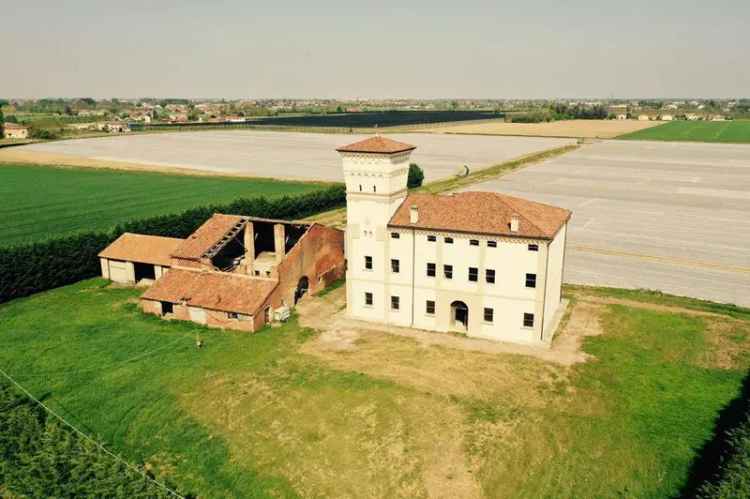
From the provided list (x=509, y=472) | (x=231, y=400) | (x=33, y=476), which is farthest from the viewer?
(x=231, y=400)

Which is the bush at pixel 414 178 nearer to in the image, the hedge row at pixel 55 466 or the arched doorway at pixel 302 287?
the arched doorway at pixel 302 287

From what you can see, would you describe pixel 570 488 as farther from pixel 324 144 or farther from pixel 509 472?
pixel 324 144

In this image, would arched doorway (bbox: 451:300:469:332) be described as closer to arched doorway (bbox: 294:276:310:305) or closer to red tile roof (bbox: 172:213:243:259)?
arched doorway (bbox: 294:276:310:305)

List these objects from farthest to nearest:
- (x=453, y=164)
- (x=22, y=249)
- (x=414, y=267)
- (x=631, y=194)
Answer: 1. (x=453, y=164)
2. (x=631, y=194)
3. (x=22, y=249)
4. (x=414, y=267)

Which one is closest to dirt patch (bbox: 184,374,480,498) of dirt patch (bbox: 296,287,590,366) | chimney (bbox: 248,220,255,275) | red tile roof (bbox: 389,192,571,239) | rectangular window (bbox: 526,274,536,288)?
dirt patch (bbox: 296,287,590,366)

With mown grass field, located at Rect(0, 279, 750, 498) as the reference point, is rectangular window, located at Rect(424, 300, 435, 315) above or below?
above

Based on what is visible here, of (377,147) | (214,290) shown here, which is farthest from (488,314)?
(214,290)

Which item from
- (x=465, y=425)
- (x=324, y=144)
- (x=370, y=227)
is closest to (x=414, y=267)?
(x=370, y=227)
